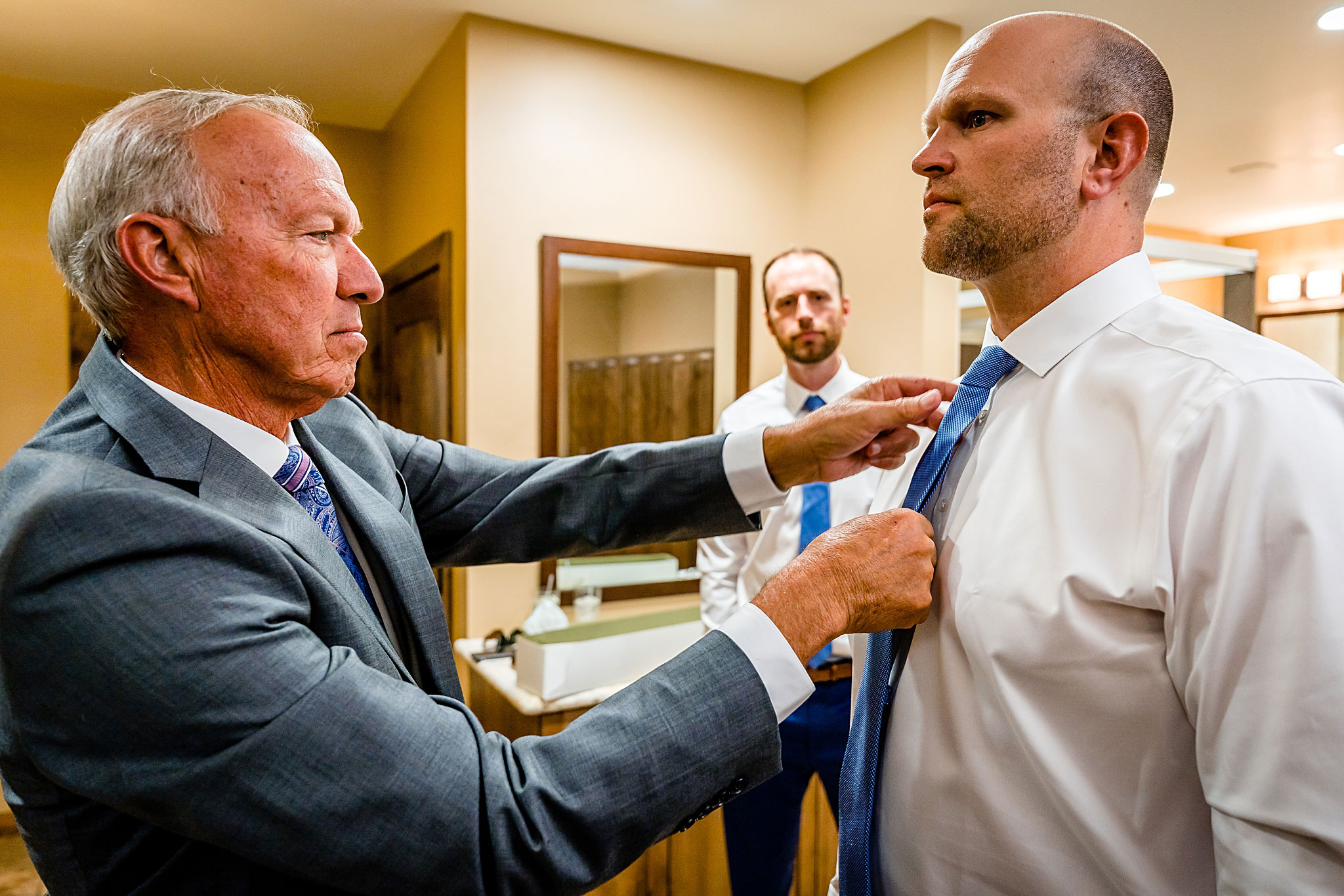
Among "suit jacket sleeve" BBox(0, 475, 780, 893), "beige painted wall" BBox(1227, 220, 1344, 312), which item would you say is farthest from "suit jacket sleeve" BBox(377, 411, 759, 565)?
"beige painted wall" BBox(1227, 220, 1344, 312)

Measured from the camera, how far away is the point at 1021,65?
111cm

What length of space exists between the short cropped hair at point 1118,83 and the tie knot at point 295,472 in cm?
111

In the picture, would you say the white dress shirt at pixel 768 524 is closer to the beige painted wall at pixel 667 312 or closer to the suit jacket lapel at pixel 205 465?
the beige painted wall at pixel 667 312

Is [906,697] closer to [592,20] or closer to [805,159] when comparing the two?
[592,20]

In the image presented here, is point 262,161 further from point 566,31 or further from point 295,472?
point 566,31

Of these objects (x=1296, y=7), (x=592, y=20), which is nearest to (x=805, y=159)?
(x=592, y=20)

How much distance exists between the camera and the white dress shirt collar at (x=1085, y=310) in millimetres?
1094

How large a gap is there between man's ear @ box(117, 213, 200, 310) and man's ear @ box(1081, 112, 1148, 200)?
112 centimetres

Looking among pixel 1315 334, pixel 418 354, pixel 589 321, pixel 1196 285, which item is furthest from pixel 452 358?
pixel 1315 334

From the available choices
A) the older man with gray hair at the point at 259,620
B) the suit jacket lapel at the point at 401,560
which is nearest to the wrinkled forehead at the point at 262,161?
the older man with gray hair at the point at 259,620

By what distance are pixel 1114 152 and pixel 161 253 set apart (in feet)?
3.92

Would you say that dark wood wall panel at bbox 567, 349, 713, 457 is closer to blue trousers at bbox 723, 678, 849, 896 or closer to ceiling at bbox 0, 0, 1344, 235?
ceiling at bbox 0, 0, 1344, 235

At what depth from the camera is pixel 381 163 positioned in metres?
4.43

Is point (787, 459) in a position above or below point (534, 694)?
above
